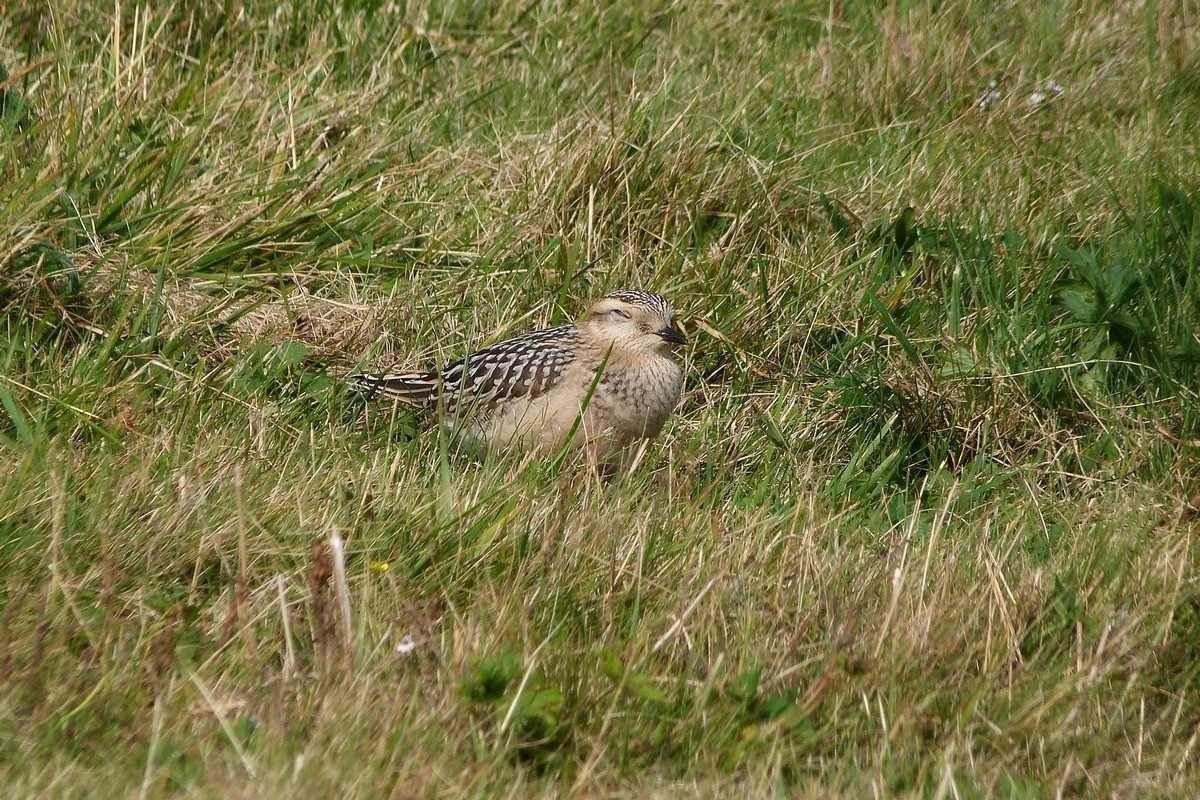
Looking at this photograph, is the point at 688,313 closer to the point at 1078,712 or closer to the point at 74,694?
the point at 1078,712

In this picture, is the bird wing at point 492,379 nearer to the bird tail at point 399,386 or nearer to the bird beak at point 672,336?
the bird tail at point 399,386

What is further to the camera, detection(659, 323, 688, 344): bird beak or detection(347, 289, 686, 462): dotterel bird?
detection(659, 323, 688, 344): bird beak

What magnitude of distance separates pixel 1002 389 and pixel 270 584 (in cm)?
288

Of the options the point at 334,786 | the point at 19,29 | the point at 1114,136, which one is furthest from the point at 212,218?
the point at 1114,136

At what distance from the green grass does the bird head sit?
1.08 feet

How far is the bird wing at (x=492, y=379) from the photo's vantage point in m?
5.95

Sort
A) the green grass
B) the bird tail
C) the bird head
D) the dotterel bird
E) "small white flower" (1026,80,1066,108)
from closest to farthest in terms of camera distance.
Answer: the green grass
the dotterel bird
the bird tail
the bird head
"small white flower" (1026,80,1066,108)

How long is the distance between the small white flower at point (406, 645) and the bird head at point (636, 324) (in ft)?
7.42

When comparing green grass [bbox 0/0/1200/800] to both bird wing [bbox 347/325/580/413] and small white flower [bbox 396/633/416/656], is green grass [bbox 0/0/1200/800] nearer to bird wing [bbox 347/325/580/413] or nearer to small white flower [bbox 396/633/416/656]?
small white flower [bbox 396/633/416/656]

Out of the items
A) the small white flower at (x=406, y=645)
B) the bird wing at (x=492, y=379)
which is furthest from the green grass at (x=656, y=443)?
the bird wing at (x=492, y=379)

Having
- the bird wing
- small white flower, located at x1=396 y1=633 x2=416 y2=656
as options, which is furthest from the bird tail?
small white flower, located at x1=396 y1=633 x2=416 y2=656

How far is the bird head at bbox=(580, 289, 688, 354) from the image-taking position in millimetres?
6129

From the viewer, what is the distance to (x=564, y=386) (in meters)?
5.97

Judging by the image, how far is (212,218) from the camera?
6383mm
